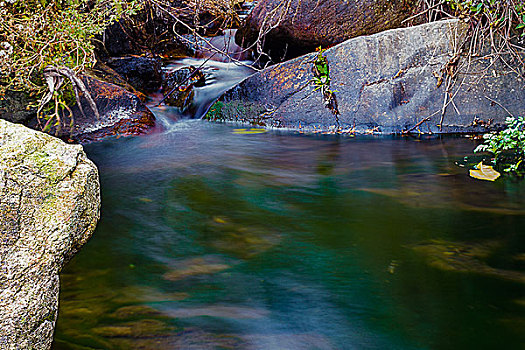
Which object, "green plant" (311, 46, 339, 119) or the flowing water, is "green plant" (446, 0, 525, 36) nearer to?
"green plant" (311, 46, 339, 119)

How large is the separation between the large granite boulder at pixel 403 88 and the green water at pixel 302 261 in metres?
1.71

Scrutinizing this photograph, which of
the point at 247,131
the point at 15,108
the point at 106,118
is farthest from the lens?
the point at 247,131

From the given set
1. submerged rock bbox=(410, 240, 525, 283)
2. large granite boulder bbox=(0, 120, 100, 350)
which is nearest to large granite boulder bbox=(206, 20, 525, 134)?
submerged rock bbox=(410, 240, 525, 283)

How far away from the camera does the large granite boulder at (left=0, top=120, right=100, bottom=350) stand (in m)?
1.45

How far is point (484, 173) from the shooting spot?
4.30 meters

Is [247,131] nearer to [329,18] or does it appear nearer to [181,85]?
[181,85]

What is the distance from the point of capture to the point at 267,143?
627 centimetres

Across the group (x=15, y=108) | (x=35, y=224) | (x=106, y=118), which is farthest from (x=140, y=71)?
(x=35, y=224)

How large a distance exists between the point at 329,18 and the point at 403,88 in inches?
99.5

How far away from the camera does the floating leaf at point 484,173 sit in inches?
166

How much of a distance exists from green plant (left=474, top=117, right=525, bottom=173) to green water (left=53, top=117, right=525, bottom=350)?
Result: 0.37 m

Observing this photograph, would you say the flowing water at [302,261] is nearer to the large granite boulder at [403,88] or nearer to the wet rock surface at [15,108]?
the large granite boulder at [403,88]

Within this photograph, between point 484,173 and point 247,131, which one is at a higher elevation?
point 247,131

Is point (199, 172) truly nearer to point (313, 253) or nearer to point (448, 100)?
point (313, 253)
